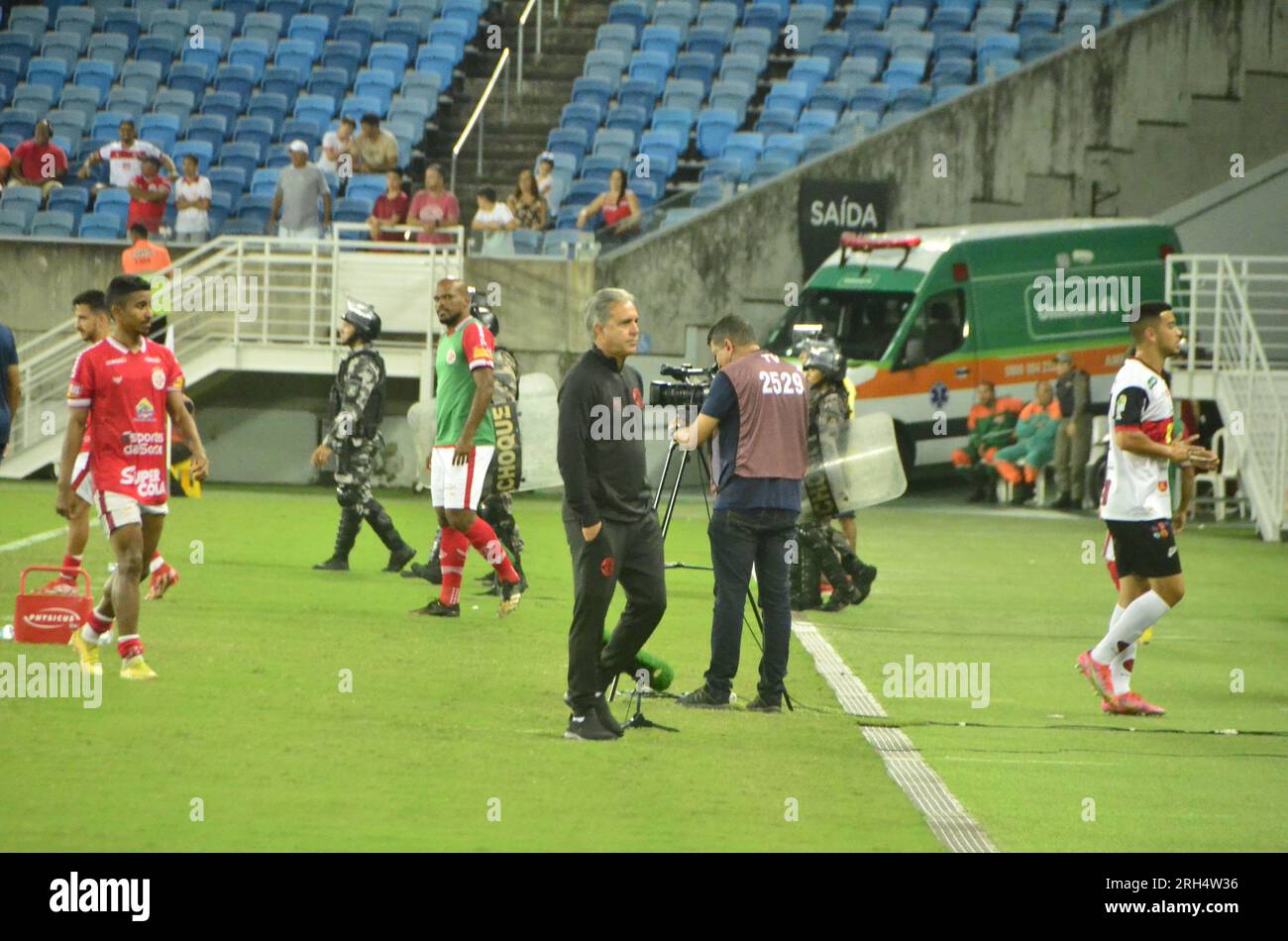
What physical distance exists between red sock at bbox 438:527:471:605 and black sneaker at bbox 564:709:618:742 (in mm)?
3965

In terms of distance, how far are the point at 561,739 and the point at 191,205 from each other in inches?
685

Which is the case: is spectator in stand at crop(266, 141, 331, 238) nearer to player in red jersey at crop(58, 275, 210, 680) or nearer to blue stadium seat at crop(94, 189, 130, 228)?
blue stadium seat at crop(94, 189, 130, 228)

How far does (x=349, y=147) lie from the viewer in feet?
85.1

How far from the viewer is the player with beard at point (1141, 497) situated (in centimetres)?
982

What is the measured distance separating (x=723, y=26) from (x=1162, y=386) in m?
20.5

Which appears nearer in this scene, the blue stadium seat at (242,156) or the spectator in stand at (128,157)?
the spectator in stand at (128,157)

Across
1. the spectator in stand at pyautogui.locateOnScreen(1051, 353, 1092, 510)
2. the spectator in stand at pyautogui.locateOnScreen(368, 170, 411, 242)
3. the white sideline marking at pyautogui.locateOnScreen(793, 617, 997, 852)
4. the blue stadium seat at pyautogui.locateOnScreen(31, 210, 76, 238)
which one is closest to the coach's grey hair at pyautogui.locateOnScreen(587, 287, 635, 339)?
the white sideline marking at pyautogui.locateOnScreen(793, 617, 997, 852)

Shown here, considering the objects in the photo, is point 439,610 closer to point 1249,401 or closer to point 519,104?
point 1249,401

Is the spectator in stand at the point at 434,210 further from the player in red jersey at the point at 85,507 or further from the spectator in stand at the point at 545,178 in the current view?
the player in red jersey at the point at 85,507

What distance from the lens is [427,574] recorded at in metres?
14.4

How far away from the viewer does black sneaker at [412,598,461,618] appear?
12.6 m

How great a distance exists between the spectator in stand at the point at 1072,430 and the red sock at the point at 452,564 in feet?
39.1

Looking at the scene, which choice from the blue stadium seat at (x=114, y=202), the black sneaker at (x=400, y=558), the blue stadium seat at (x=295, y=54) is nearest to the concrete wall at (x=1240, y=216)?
the blue stadium seat at (x=295, y=54)

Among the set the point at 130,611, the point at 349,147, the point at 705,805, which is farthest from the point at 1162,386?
the point at 349,147
